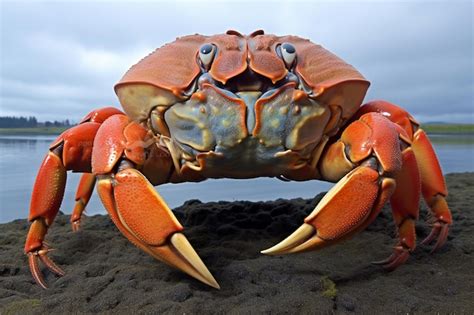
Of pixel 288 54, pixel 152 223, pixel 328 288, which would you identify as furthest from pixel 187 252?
pixel 288 54

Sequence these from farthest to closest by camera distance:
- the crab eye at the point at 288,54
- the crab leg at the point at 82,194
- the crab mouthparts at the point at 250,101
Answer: the crab leg at the point at 82,194 < the crab eye at the point at 288,54 < the crab mouthparts at the point at 250,101

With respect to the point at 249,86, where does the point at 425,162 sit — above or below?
below

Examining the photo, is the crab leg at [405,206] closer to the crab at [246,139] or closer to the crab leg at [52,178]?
the crab at [246,139]

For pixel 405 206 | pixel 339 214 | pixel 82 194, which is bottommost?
pixel 82 194

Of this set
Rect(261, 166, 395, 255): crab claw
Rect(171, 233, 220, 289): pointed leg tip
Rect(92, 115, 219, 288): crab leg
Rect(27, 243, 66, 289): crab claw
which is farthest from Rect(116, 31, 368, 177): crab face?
Rect(27, 243, 66, 289): crab claw

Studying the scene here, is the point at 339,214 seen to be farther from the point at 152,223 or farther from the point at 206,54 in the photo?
the point at 206,54

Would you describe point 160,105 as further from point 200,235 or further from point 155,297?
point 200,235

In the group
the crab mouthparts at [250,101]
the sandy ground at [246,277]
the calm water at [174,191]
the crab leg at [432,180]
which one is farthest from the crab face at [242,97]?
the calm water at [174,191]
